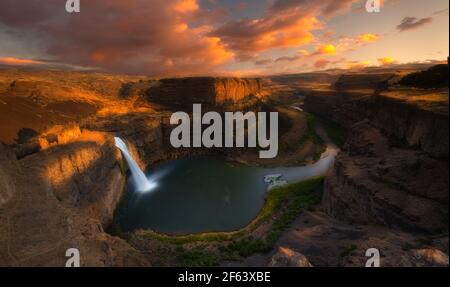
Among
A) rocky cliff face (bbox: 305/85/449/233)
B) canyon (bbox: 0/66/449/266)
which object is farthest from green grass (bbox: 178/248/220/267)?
rocky cliff face (bbox: 305/85/449/233)

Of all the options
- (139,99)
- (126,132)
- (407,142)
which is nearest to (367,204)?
(407,142)

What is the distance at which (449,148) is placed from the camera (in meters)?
19.2

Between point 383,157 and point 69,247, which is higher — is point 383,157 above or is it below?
above

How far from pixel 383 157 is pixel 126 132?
114ft

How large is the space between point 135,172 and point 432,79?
36609mm

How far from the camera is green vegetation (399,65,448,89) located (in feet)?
90.4

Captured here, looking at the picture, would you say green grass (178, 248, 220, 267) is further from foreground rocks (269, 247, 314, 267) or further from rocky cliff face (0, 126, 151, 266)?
foreground rocks (269, 247, 314, 267)

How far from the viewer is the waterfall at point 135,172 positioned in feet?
130

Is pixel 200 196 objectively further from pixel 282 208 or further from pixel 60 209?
pixel 60 209

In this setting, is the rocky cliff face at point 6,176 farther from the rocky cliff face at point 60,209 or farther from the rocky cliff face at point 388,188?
the rocky cliff face at point 388,188

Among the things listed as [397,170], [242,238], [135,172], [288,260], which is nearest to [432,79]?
[397,170]

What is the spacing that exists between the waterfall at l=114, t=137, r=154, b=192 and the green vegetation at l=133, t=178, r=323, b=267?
42.1 ft
